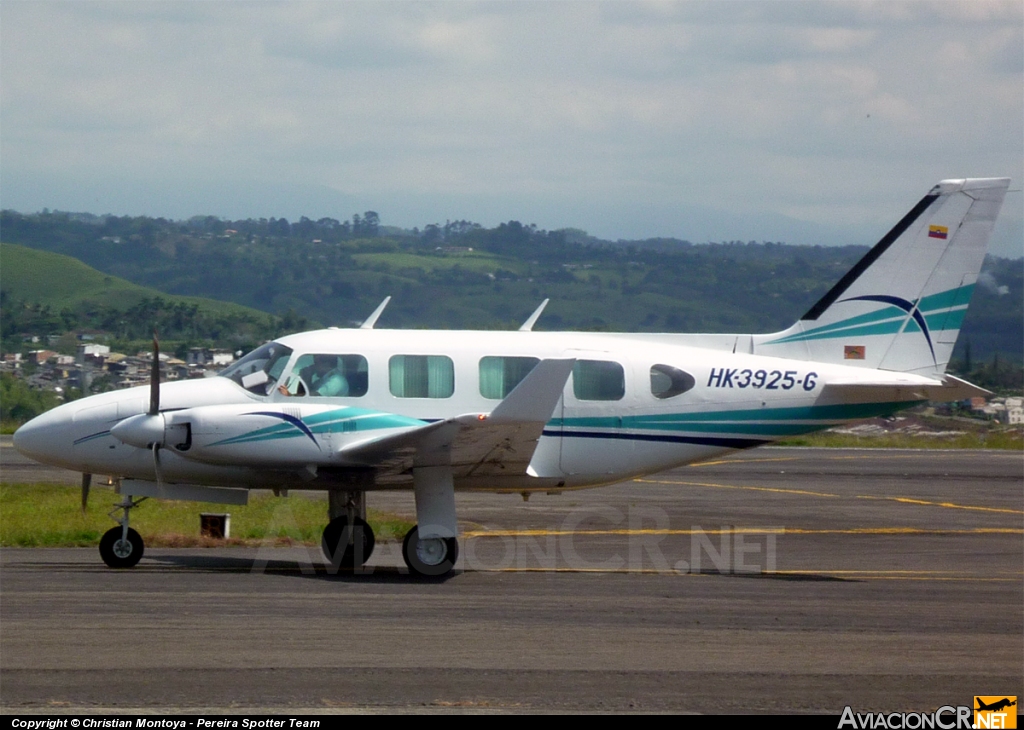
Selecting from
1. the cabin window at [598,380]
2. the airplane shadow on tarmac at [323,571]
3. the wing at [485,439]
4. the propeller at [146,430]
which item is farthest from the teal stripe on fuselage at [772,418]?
the propeller at [146,430]

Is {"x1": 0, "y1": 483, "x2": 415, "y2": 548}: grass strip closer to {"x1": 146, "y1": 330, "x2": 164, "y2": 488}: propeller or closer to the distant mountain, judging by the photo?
{"x1": 146, "y1": 330, "x2": 164, "y2": 488}: propeller

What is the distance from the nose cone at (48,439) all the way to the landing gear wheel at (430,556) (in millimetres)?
3933

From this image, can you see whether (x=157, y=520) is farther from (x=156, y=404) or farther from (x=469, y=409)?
(x=469, y=409)

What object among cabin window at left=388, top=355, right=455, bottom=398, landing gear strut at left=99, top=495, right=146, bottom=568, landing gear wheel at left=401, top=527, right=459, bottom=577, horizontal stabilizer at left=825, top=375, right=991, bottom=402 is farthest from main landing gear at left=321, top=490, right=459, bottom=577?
horizontal stabilizer at left=825, top=375, right=991, bottom=402

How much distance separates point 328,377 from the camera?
44.5 ft

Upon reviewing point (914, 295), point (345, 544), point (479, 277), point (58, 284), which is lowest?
point (345, 544)

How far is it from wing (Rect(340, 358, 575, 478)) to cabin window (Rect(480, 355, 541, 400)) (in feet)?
2.73

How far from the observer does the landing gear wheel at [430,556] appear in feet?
43.3

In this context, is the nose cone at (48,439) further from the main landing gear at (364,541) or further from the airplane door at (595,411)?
the airplane door at (595,411)

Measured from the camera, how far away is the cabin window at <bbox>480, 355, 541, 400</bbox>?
13820 millimetres

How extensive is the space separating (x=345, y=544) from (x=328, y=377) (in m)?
2.10

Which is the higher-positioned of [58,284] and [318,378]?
[58,284]

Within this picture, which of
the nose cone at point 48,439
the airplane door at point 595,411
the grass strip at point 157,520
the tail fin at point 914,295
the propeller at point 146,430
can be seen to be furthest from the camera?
the grass strip at point 157,520

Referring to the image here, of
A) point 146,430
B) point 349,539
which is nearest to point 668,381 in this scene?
point 349,539
